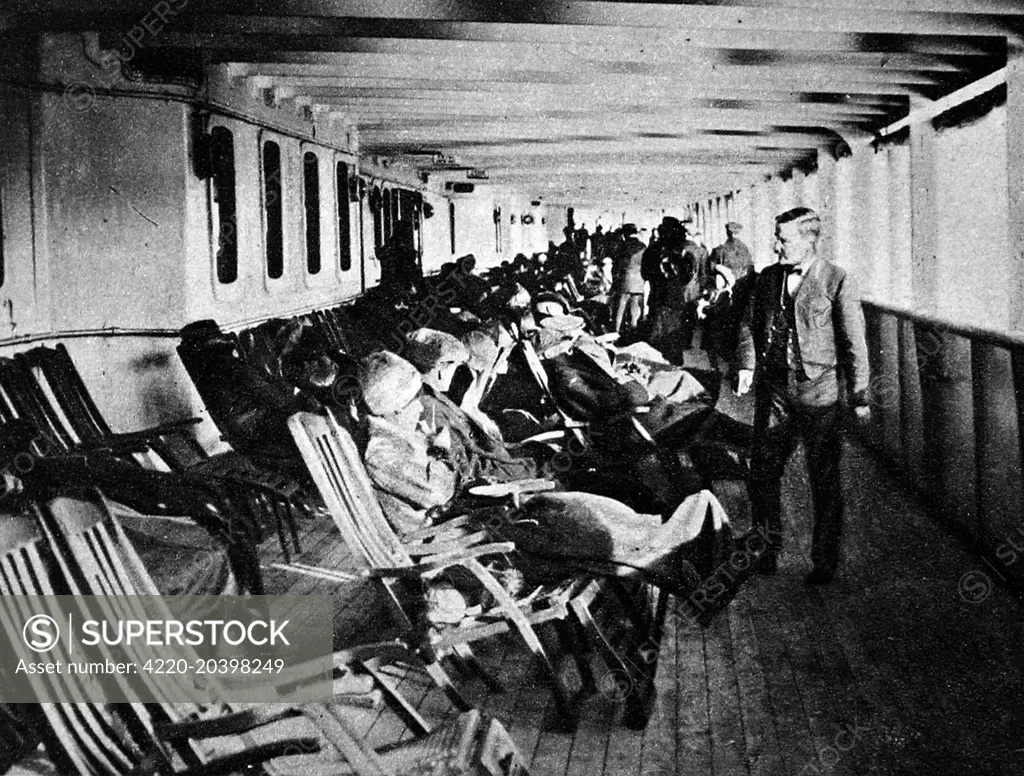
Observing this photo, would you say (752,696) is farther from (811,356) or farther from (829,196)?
(829,196)

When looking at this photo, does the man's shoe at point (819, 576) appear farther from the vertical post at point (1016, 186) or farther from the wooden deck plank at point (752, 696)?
the vertical post at point (1016, 186)

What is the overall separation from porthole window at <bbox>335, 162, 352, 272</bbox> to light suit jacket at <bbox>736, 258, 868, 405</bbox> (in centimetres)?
687

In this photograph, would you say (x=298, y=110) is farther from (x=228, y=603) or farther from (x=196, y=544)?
(x=228, y=603)

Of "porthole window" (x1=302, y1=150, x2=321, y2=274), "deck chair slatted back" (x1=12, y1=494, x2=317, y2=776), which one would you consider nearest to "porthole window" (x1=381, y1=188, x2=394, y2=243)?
"porthole window" (x1=302, y1=150, x2=321, y2=274)

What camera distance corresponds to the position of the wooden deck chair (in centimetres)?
275

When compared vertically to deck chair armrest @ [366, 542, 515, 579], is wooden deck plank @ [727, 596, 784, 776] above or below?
below

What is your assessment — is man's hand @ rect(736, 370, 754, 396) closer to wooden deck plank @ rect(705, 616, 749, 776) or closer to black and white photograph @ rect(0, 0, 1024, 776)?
black and white photograph @ rect(0, 0, 1024, 776)

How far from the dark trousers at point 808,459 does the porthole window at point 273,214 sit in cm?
491

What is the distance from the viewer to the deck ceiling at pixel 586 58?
4508 millimetres

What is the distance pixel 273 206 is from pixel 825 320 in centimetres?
554

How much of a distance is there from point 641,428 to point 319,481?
81.6 inches

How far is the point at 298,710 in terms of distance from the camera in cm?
193

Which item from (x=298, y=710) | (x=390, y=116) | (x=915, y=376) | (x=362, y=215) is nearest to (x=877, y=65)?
(x=915, y=376)


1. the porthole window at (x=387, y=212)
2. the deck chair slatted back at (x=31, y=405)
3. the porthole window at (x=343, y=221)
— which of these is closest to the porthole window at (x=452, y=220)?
the porthole window at (x=387, y=212)
